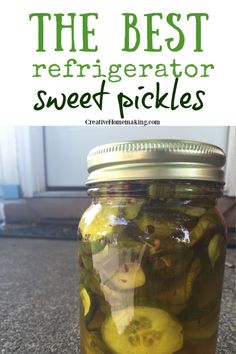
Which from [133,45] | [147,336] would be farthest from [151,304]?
[133,45]

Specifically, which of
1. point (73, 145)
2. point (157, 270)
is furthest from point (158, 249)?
point (73, 145)

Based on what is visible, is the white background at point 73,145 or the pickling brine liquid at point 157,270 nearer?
the pickling brine liquid at point 157,270

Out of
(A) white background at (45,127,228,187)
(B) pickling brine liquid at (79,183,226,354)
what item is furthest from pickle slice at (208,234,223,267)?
(A) white background at (45,127,228,187)

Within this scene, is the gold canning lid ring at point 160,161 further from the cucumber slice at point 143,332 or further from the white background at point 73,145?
the white background at point 73,145

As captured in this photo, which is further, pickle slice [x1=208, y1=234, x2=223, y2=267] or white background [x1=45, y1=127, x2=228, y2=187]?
white background [x1=45, y1=127, x2=228, y2=187]

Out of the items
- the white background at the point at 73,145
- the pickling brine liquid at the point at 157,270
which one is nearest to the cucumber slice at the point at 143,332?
the pickling brine liquid at the point at 157,270

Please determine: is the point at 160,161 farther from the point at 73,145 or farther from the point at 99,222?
the point at 73,145

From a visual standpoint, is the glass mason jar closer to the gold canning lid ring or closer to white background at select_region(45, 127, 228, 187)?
the gold canning lid ring
